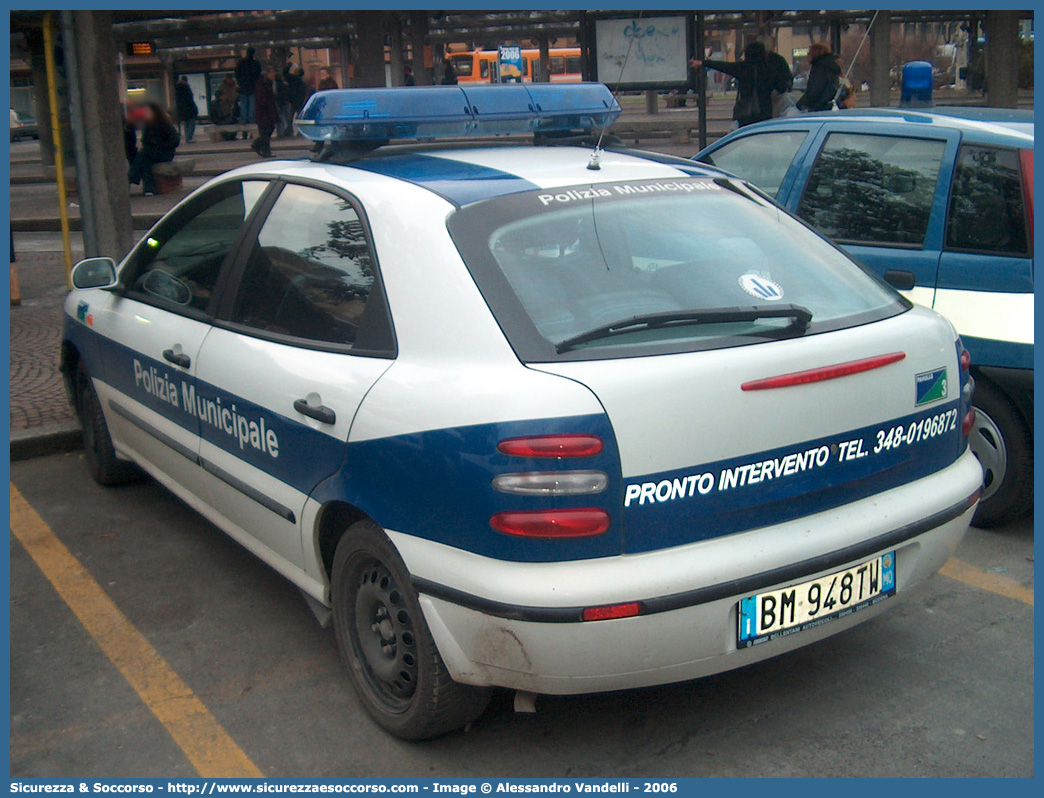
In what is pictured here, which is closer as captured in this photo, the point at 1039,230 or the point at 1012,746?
the point at 1012,746

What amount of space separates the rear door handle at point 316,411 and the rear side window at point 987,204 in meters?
2.90

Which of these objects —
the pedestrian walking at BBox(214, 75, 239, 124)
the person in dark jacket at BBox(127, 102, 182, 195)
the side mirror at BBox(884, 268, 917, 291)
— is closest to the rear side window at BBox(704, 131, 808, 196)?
the side mirror at BBox(884, 268, 917, 291)

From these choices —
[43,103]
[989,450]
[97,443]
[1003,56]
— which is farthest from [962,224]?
[43,103]

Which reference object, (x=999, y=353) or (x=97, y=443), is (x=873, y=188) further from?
(x=97, y=443)

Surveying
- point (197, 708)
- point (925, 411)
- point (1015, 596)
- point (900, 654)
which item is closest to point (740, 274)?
point (925, 411)

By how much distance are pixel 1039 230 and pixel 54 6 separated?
595 centimetres

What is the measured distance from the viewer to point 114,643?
389 cm

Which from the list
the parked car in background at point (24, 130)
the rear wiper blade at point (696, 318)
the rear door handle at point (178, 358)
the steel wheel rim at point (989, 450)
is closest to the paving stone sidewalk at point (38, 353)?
the rear door handle at point (178, 358)

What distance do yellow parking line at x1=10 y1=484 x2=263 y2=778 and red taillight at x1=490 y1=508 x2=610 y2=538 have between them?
1.11 m

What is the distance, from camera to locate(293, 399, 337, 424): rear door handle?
315 cm

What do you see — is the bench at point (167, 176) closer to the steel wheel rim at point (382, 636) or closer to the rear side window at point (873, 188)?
the rear side window at point (873, 188)

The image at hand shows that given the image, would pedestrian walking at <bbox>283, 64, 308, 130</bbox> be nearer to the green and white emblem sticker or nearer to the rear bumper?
the green and white emblem sticker

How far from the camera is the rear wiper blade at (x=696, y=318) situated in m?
2.84

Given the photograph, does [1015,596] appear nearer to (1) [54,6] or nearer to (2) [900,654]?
(2) [900,654]
